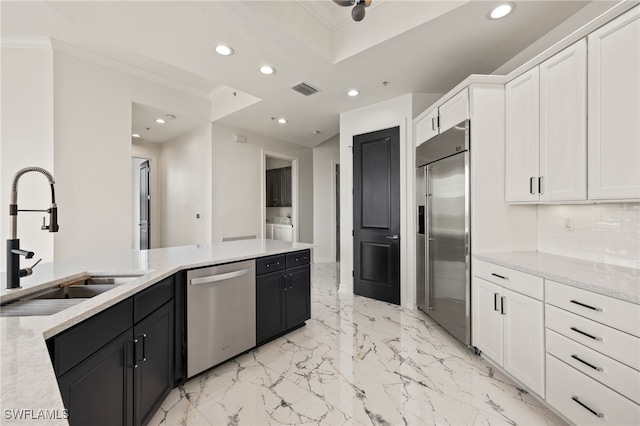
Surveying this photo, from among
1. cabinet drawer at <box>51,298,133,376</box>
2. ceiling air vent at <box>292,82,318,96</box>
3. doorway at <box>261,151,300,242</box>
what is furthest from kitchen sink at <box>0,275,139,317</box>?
doorway at <box>261,151,300,242</box>

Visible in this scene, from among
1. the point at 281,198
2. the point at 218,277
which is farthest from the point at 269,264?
the point at 281,198

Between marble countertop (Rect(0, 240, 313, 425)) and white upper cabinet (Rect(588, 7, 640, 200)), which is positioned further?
white upper cabinet (Rect(588, 7, 640, 200))

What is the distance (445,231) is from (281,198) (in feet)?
14.6

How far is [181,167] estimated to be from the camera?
5.21 meters

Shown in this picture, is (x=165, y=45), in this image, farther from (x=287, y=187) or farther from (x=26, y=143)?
(x=287, y=187)

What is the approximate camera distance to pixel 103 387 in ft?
Result: 3.85

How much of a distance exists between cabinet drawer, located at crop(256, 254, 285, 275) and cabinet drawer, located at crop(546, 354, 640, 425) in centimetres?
200

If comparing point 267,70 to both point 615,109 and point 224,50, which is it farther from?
point 615,109

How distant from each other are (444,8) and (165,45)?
2.32 metres

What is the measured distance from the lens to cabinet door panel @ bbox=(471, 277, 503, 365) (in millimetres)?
1994

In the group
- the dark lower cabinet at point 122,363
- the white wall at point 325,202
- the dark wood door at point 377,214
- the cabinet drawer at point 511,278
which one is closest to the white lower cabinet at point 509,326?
the cabinet drawer at point 511,278

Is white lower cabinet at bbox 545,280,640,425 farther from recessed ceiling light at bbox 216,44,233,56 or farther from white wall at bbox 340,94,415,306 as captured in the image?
recessed ceiling light at bbox 216,44,233,56

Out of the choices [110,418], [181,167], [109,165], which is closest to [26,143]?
[109,165]

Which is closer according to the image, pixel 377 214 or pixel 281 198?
pixel 377 214
